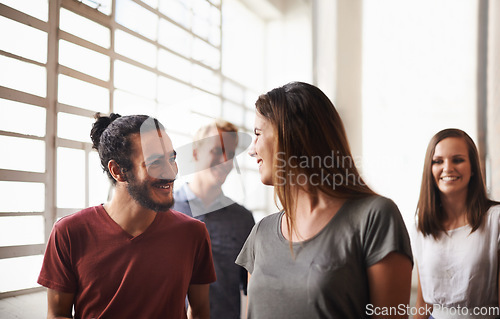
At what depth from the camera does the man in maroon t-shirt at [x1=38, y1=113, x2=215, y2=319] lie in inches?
37.7

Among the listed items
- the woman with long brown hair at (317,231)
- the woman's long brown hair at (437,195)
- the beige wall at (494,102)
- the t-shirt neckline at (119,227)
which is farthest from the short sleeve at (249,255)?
the beige wall at (494,102)

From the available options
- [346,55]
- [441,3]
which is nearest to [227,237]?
[346,55]

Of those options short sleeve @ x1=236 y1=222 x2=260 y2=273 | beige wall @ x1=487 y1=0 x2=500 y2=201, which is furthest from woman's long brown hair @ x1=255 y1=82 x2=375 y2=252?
beige wall @ x1=487 y1=0 x2=500 y2=201

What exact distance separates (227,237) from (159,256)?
419mm

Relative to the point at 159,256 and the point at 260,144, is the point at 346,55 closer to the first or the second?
the point at 260,144

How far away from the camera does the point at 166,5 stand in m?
1.41

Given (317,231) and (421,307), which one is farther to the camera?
(421,307)

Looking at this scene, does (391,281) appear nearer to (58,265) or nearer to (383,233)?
(383,233)

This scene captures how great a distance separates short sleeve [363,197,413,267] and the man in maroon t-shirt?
1.53 ft

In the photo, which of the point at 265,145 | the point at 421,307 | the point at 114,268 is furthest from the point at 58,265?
the point at 421,307

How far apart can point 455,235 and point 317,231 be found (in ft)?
2.69

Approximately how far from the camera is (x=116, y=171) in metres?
1.02

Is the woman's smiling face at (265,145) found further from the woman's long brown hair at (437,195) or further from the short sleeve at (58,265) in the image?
the woman's long brown hair at (437,195)
